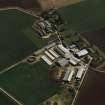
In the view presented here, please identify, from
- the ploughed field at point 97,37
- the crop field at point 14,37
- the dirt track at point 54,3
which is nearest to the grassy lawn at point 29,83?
the crop field at point 14,37

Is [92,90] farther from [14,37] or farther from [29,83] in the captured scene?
[14,37]

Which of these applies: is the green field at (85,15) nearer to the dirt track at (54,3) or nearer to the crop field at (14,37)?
the dirt track at (54,3)

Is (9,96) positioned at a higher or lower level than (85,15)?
lower

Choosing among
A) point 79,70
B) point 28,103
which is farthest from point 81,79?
point 28,103

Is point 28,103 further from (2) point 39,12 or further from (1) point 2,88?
(2) point 39,12

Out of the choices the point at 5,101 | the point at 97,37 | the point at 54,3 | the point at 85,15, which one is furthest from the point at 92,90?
the point at 54,3

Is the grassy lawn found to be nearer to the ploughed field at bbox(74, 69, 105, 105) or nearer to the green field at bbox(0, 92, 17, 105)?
the green field at bbox(0, 92, 17, 105)
